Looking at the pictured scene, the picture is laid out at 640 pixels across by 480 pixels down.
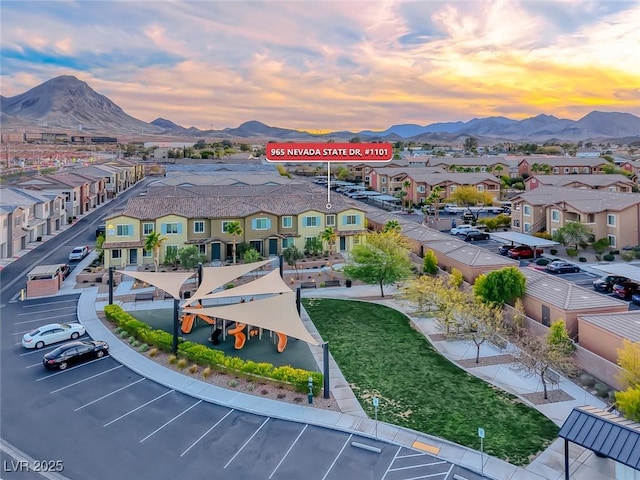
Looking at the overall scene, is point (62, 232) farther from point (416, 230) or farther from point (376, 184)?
point (376, 184)

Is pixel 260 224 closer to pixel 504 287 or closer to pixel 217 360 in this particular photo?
pixel 217 360

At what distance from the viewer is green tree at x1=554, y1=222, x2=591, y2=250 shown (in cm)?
5166

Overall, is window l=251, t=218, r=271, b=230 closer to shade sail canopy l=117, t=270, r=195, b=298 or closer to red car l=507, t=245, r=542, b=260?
shade sail canopy l=117, t=270, r=195, b=298

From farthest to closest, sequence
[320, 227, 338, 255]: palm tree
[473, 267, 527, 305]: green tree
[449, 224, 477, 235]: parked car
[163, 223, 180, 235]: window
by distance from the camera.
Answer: [449, 224, 477, 235]: parked car < [163, 223, 180, 235]: window < [320, 227, 338, 255]: palm tree < [473, 267, 527, 305]: green tree

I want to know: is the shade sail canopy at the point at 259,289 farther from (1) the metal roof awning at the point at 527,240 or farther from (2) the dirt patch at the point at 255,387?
(1) the metal roof awning at the point at 527,240

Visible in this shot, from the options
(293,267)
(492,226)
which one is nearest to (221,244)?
(293,267)

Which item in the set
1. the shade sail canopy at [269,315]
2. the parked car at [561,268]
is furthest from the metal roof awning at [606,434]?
the parked car at [561,268]

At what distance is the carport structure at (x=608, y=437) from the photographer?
→ 46.3 feet

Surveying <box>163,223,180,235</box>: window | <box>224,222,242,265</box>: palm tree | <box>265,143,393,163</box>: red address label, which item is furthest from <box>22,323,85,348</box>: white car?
<box>265,143,393,163</box>: red address label

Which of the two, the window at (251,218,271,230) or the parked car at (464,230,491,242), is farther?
the parked car at (464,230,491,242)

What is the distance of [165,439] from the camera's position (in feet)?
61.6

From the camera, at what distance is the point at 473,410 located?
821 inches

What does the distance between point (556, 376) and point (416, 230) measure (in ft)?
99.3

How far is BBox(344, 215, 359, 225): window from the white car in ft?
105
